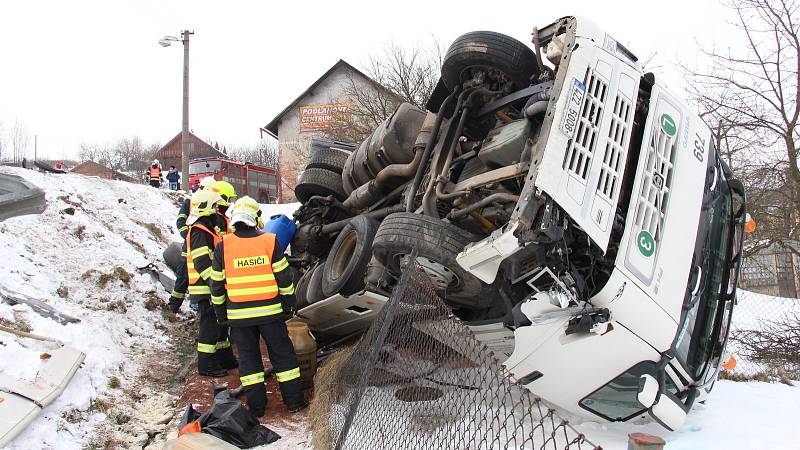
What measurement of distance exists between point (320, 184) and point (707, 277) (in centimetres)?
404

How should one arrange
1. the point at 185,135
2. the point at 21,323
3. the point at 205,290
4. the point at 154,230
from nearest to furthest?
the point at 21,323 → the point at 205,290 → the point at 154,230 → the point at 185,135

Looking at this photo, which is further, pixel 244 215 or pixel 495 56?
pixel 244 215

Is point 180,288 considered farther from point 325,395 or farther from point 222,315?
point 325,395

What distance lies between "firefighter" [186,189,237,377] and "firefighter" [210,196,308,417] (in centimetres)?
62

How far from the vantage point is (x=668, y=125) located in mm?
A: 3371

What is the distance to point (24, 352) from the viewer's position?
3.64m

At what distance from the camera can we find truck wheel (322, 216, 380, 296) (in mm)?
4363

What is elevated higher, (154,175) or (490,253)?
(490,253)

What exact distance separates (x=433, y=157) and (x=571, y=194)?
1.44 meters

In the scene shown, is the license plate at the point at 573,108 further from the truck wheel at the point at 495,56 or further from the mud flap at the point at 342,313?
the mud flap at the point at 342,313

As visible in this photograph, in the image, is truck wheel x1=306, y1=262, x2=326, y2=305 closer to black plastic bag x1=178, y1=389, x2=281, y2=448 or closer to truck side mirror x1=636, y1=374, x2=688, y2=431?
black plastic bag x1=178, y1=389, x2=281, y2=448

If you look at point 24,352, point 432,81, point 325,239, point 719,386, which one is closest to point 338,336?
point 325,239

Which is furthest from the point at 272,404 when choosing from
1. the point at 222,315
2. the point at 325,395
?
the point at 222,315

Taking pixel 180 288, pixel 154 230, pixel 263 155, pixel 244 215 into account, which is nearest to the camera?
pixel 244 215
